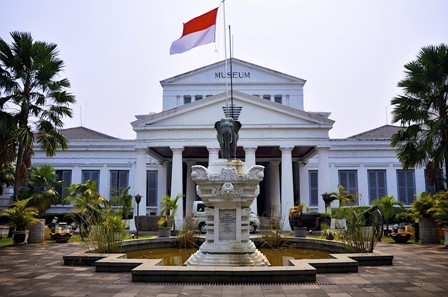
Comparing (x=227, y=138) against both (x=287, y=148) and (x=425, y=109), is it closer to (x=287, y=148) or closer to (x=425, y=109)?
(x=425, y=109)

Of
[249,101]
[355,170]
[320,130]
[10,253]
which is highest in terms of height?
[249,101]

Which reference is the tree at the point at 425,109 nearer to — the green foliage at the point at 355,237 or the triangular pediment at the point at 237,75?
the green foliage at the point at 355,237

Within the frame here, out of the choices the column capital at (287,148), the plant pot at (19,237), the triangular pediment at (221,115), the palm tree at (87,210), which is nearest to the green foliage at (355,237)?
the palm tree at (87,210)

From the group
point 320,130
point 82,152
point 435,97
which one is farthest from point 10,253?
point 82,152

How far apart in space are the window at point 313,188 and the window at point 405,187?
293 inches

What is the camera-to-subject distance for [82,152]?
40.9m

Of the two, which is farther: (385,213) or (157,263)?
(385,213)

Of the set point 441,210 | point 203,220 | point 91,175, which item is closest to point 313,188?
point 203,220

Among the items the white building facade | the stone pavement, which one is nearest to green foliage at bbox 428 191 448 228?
the stone pavement

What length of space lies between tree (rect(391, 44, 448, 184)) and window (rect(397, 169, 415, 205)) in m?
17.5

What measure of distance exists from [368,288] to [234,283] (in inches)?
104

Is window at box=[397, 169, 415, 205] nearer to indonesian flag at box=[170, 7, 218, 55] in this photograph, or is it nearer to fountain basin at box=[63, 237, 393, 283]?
indonesian flag at box=[170, 7, 218, 55]

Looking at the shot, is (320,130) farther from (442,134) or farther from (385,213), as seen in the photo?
(442,134)

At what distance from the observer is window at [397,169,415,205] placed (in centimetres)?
3903
